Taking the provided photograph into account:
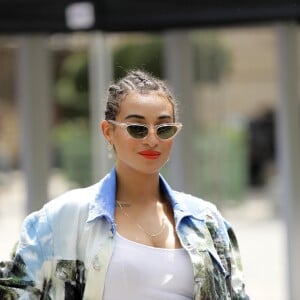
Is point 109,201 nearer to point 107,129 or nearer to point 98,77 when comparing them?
point 107,129

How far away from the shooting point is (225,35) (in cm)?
1287

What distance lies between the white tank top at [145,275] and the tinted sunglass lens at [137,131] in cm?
26

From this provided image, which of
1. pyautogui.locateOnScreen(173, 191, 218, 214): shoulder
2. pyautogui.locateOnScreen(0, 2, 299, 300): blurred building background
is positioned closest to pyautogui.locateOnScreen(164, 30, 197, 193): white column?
pyautogui.locateOnScreen(0, 2, 299, 300): blurred building background

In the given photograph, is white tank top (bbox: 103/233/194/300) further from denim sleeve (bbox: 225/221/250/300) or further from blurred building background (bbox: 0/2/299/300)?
blurred building background (bbox: 0/2/299/300)

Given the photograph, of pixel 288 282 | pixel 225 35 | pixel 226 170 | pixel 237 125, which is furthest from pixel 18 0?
pixel 237 125

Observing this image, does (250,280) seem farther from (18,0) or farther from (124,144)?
(124,144)

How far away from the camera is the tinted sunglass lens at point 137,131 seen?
82.4 inches

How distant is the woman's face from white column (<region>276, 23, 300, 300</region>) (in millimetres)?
3389

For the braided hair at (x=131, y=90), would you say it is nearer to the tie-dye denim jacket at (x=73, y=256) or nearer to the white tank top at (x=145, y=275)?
the tie-dye denim jacket at (x=73, y=256)

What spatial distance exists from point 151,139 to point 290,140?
3.47m

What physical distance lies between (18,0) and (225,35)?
8.37 metres

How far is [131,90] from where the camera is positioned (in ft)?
7.03

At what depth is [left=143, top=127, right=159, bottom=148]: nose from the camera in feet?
6.85

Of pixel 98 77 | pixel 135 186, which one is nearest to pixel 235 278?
pixel 135 186
